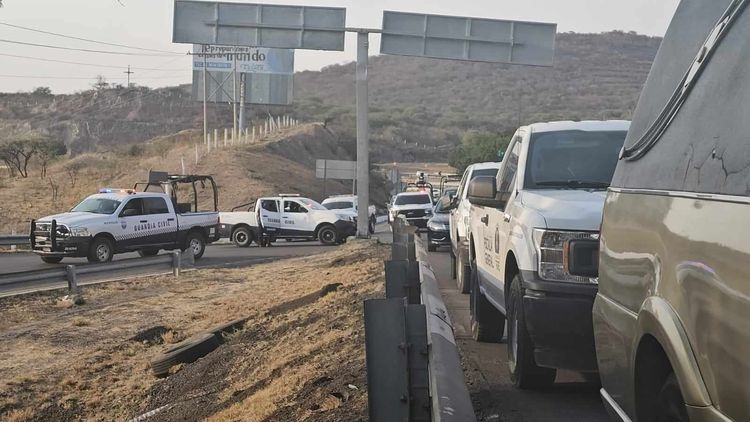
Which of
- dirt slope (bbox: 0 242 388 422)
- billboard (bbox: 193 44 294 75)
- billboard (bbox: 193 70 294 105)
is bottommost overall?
dirt slope (bbox: 0 242 388 422)

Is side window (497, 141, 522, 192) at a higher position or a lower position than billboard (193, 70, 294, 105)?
lower

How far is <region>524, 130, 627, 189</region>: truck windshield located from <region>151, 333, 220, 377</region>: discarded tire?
5.04m

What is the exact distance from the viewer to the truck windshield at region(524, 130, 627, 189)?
26.8ft

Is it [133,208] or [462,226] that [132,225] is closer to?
[133,208]

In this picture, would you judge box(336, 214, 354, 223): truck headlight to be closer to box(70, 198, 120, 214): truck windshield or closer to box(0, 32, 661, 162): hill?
box(70, 198, 120, 214): truck windshield

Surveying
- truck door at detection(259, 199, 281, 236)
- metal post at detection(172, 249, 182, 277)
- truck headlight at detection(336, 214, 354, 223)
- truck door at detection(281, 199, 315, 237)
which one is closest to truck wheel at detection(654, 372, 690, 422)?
metal post at detection(172, 249, 182, 277)

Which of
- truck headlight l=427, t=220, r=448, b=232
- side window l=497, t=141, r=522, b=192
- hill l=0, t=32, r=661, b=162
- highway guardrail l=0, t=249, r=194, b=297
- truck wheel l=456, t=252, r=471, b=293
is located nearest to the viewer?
side window l=497, t=141, r=522, b=192

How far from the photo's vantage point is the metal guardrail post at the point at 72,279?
1672 centimetres

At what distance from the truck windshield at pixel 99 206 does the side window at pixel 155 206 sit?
35.6 inches

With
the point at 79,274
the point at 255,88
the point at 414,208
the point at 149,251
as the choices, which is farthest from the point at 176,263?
the point at 255,88

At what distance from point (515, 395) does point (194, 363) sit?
5.05m

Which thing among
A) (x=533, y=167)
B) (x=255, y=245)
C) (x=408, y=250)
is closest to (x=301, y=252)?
(x=255, y=245)

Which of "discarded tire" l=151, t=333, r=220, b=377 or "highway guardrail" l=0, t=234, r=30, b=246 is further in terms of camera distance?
"highway guardrail" l=0, t=234, r=30, b=246

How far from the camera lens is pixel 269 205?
36.1 m
